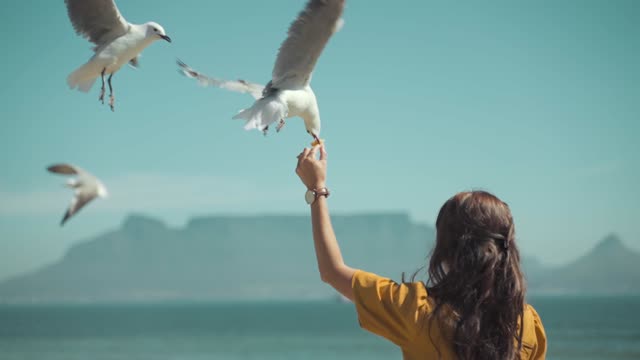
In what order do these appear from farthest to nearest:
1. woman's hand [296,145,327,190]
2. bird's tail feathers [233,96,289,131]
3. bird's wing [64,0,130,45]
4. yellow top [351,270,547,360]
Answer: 1. bird's wing [64,0,130,45]
2. bird's tail feathers [233,96,289,131]
3. woman's hand [296,145,327,190]
4. yellow top [351,270,547,360]

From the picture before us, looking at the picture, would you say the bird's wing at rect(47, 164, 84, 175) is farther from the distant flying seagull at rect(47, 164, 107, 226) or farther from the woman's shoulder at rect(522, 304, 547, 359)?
the woman's shoulder at rect(522, 304, 547, 359)

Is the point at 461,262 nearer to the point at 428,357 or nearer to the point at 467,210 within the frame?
the point at 467,210

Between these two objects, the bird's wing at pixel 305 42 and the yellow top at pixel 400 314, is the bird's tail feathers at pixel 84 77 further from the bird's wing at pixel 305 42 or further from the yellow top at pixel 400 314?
the yellow top at pixel 400 314

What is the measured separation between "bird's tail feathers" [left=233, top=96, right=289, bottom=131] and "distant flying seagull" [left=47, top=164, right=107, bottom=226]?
0.59 meters

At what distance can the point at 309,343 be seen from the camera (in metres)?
53.6

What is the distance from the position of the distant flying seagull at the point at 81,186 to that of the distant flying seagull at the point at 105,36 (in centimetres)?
58

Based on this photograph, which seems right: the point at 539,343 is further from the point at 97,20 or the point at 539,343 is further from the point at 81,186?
the point at 97,20

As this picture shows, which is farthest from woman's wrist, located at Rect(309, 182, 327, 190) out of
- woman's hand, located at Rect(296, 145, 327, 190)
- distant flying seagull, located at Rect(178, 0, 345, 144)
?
distant flying seagull, located at Rect(178, 0, 345, 144)

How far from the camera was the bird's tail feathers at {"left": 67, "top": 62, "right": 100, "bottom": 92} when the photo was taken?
3.59 m

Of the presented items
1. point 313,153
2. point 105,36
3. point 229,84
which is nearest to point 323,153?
point 313,153

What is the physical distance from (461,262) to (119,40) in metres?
2.44

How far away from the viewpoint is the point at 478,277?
5.69 feet

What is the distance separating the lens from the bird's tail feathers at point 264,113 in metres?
2.92

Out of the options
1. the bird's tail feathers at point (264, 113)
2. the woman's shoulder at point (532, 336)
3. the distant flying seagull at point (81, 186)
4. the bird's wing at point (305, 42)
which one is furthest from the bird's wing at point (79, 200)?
the woman's shoulder at point (532, 336)
